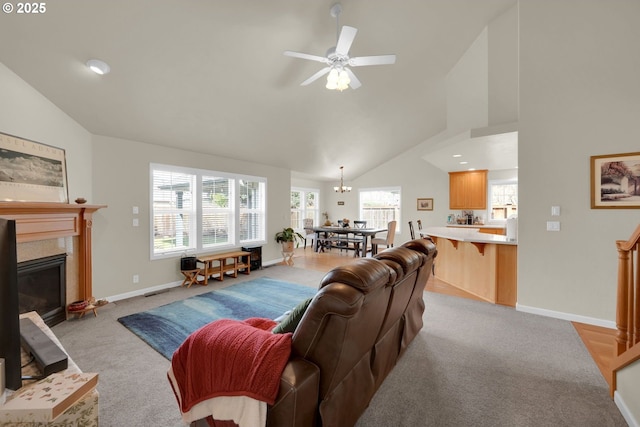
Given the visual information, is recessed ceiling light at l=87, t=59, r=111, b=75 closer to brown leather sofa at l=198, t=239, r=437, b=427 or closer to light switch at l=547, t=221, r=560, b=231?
brown leather sofa at l=198, t=239, r=437, b=427

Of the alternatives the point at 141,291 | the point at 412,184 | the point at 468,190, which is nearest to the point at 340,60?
the point at 141,291

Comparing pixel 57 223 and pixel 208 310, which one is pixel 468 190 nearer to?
pixel 208 310

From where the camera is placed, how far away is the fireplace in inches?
108

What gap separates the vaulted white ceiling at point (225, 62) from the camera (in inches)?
98.4

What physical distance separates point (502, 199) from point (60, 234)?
833cm

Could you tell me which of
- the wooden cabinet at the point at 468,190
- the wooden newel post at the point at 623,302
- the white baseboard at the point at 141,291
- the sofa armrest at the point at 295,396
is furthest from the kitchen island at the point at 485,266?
the white baseboard at the point at 141,291

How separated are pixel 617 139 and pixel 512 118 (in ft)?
3.49

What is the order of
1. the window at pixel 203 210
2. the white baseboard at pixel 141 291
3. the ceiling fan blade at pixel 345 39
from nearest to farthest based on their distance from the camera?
the ceiling fan blade at pixel 345 39, the white baseboard at pixel 141 291, the window at pixel 203 210

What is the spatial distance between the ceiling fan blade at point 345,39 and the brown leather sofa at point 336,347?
6.24 feet

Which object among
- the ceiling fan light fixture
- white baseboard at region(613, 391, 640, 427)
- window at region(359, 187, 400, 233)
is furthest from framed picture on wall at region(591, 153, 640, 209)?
window at region(359, 187, 400, 233)

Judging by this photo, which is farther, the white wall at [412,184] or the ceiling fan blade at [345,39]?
the white wall at [412,184]

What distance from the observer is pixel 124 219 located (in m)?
3.96

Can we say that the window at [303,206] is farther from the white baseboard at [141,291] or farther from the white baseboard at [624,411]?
A: the white baseboard at [624,411]

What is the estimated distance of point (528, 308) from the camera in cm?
338
